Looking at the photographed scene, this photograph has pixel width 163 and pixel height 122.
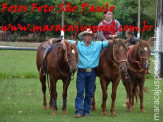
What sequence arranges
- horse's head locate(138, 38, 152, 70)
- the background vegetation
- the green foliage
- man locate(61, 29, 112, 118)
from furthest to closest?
the green foliage
the background vegetation
horse's head locate(138, 38, 152, 70)
man locate(61, 29, 112, 118)

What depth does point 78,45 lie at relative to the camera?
10609 millimetres

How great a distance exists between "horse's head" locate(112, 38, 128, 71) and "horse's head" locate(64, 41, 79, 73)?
102 cm

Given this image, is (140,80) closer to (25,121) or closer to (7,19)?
(25,121)

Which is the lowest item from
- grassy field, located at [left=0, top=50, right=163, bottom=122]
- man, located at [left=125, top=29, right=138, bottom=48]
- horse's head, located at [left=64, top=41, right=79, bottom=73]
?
grassy field, located at [left=0, top=50, right=163, bottom=122]

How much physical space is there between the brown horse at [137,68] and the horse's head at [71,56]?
87.9 inches

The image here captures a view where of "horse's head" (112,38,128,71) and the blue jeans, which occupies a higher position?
"horse's head" (112,38,128,71)

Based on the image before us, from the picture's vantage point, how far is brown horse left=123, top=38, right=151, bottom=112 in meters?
11.6

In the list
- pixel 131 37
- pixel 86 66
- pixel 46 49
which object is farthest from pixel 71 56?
pixel 131 37

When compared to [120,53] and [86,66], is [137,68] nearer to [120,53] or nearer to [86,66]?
[120,53]

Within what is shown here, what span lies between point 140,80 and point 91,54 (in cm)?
232

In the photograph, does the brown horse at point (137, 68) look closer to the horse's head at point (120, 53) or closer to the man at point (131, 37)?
the man at point (131, 37)

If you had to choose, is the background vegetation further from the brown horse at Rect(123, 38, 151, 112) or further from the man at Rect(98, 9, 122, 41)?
the brown horse at Rect(123, 38, 151, 112)

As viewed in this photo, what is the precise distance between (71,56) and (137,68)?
274 cm

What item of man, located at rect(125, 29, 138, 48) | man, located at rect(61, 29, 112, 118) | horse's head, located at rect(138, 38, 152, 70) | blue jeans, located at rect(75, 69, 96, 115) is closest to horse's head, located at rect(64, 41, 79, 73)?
man, located at rect(61, 29, 112, 118)
